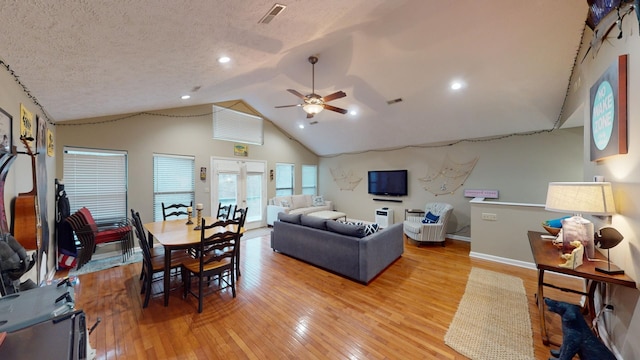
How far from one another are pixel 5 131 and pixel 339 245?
356cm

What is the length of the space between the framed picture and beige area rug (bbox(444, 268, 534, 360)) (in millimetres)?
4098

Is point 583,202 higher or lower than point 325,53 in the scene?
lower

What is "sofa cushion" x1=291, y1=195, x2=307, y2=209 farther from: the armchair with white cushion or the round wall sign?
the round wall sign

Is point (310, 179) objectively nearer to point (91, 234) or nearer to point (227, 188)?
point (227, 188)

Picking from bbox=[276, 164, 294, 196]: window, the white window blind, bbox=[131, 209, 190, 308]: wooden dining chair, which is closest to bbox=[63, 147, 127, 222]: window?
the white window blind

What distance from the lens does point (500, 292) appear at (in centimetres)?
301

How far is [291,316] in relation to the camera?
253 cm

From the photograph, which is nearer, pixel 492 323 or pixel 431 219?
pixel 492 323

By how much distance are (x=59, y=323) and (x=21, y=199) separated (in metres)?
2.07

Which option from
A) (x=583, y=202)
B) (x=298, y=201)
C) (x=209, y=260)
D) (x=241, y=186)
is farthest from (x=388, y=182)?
(x=209, y=260)

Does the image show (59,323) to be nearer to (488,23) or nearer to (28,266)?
(28,266)

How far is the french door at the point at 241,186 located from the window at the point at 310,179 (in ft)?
5.56

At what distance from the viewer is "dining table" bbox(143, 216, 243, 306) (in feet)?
8.43

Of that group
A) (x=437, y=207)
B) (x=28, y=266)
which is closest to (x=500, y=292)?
(x=437, y=207)
